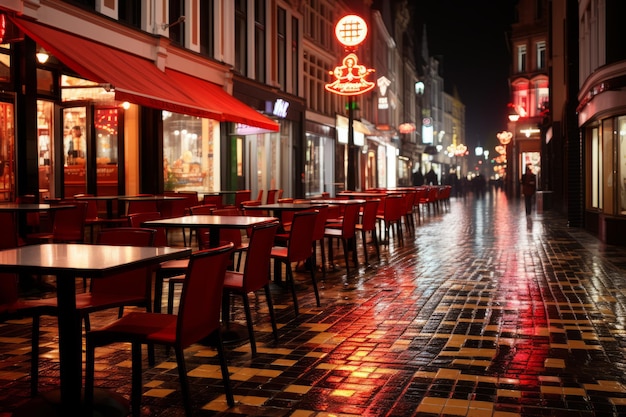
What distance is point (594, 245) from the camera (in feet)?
47.7

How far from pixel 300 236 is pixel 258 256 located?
192cm

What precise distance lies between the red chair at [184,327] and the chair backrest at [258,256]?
119 cm

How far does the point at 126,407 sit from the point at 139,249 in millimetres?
1032

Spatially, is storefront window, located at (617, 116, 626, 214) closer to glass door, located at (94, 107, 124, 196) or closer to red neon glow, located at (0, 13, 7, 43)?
glass door, located at (94, 107, 124, 196)

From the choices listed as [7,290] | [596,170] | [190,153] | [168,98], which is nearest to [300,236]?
[7,290]

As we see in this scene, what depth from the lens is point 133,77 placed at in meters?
13.5

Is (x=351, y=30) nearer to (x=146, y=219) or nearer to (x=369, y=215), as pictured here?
(x=369, y=215)

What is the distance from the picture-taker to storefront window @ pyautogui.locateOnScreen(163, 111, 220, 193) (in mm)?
18109

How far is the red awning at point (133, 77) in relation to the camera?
11.6 meters

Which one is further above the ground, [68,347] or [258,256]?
[258,256]

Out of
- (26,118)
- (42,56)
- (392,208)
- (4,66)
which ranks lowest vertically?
(392,208)

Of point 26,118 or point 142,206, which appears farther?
point 142,206

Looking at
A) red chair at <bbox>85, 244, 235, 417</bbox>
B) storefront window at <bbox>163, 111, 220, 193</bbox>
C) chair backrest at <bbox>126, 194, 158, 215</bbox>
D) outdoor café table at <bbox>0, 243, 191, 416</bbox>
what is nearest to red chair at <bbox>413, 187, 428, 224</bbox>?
storefront window at <bbox>163, 111, 220, 193</bbox>

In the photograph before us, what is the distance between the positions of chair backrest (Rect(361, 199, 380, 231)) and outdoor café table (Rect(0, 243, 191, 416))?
743 centimetres
